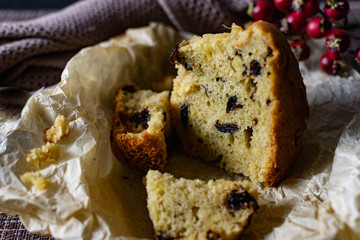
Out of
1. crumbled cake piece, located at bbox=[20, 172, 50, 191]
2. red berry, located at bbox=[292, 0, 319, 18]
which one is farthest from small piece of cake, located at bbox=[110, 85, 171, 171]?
red berry, located at bbox=[292, 0, 319, 18]

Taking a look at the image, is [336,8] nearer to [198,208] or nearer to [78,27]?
[198,208]

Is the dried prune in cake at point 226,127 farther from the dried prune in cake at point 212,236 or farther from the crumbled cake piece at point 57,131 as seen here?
the crumbled cake piece at point 57,131

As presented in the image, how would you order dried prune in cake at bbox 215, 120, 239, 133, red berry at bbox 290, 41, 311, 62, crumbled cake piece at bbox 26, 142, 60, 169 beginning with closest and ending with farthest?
crumbled cake piece at bbox 26, 142, 60, 169 < dried prune in cake at bbox 215, 120, 239, 133 < red berry at bbox 290, 41, 311, 62

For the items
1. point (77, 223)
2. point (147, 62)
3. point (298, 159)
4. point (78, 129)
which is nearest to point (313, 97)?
point (298, 159)

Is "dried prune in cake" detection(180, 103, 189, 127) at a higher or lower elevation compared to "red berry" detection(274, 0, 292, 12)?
lower

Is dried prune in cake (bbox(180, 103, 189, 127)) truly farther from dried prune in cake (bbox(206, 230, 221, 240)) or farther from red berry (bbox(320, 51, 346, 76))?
red berry (bbox(320, 51, 346, 76))

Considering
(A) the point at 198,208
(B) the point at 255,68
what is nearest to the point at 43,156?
(A) the point at 198,208
